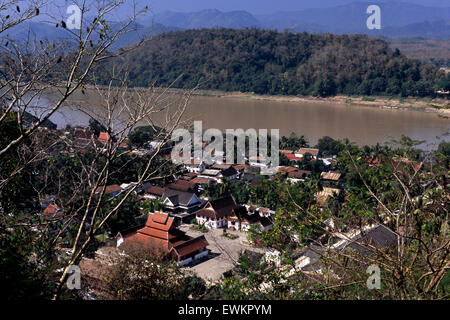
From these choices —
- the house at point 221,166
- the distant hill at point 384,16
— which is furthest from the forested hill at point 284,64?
the distant hill at point 384,16

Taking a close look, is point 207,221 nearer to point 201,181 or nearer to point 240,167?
point 201,181

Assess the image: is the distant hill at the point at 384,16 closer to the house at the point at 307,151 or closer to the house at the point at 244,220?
the house at the point at 307,151

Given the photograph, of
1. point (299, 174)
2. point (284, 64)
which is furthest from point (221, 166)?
point (284, 64)

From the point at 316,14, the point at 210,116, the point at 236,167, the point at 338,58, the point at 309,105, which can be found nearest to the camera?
the point at 236,167

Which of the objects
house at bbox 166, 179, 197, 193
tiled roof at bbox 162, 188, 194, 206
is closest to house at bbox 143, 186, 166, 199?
house at bbox 166, 179, 197, 193

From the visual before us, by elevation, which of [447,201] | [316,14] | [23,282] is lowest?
[23,282]

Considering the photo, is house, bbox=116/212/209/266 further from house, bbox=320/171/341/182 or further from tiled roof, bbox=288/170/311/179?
house, bbox=320/171/341/182
